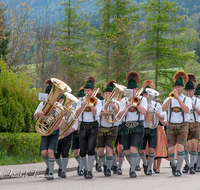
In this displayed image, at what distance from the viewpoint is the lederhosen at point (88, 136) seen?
8242 millimetres

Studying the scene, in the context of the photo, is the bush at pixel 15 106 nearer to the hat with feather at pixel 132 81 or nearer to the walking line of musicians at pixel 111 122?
the walking line of musicians at pixel 111 122

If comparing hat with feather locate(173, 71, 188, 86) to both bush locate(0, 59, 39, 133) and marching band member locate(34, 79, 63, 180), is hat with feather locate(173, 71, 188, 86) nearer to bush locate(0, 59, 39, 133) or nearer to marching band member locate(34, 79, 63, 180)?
marching band member locate(34, 79, 63, 180)

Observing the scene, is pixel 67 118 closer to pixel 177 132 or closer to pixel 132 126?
pixel 132 126

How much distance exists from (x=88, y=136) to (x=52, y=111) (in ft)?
3.59

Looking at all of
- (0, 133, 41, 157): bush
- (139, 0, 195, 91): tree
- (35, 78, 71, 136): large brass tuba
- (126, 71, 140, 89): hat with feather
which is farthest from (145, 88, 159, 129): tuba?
(139, 0, 195, 91): tree

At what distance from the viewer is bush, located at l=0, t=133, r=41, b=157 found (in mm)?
11195

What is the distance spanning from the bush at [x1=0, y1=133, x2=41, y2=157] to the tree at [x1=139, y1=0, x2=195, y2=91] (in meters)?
19.3

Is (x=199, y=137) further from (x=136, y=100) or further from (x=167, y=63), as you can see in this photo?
(x=167, y=63)

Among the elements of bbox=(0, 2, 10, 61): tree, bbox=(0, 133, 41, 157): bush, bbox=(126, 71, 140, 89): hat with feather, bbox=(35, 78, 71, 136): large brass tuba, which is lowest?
bbox=(0, 133, 41, 157): bush

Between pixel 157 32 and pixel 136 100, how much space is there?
2411cm

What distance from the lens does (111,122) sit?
29.0 feet

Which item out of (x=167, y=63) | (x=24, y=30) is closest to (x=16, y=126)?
(x=24, y=30)

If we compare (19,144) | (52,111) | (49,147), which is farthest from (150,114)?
(19,144)

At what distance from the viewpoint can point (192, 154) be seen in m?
9.62
